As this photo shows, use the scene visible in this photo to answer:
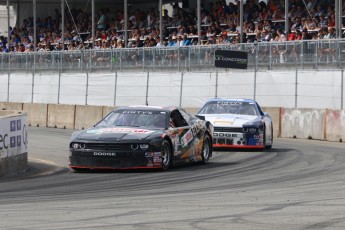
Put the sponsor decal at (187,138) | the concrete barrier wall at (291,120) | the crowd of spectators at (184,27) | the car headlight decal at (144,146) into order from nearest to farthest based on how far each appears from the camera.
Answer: the car headlight decal at (144,146)
the sponsor decal at (187,138)
the concrete barrier wall at (291,120)
the crowd of spectators at (184,27)

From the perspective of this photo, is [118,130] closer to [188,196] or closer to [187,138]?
[187,138]

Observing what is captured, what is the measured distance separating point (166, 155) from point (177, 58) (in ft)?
57.4

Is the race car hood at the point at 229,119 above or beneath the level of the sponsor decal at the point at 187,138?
above

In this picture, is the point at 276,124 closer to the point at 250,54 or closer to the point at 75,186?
the point at 250,54

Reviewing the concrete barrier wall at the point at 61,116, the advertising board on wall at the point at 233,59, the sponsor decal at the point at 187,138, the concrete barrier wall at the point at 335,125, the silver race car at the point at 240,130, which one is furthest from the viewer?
the concrete barrier wall at the point at 61,116

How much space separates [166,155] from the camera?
18344 millimetres

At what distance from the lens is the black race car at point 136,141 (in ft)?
58.4

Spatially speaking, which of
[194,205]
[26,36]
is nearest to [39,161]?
[194,205]

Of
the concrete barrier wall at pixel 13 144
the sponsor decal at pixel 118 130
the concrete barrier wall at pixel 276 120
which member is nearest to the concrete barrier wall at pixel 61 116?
the concrete barrier wall at pixel 276 120

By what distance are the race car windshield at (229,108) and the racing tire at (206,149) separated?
4.04 meters

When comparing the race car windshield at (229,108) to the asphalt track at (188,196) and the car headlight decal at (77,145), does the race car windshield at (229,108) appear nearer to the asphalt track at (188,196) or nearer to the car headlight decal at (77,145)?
the asphalt track at (188,196)

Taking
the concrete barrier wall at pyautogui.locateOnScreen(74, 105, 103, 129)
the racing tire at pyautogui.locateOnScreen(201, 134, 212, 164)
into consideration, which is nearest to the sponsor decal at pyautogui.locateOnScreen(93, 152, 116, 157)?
the racing tire at pyautogui.locateOnScreen(201, 134, 212, 164)

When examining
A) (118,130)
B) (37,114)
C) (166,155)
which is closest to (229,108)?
(166,155)

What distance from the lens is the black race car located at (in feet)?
58.4
